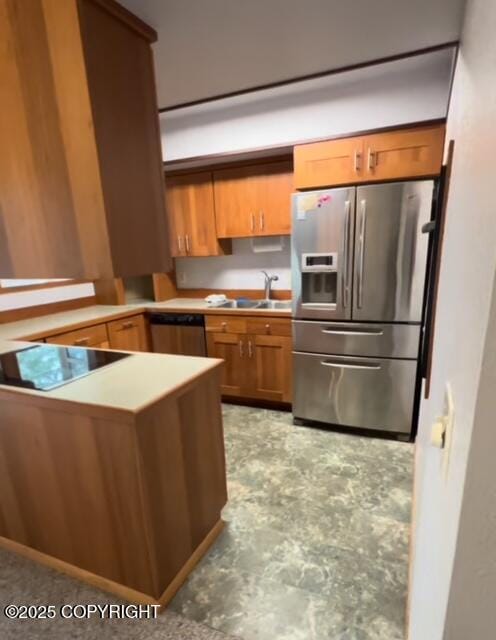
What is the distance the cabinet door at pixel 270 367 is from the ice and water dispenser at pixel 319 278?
1.50 ft

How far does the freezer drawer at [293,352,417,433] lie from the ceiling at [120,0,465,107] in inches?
70.9

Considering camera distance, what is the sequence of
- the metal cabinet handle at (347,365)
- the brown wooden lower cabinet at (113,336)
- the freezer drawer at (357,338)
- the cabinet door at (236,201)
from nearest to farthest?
the freezer drawer at (357,338) → the metal cabinet handle at (347,365) → the brown wooden lower cabinet at (113,336) → the cabinet door at (236,201)

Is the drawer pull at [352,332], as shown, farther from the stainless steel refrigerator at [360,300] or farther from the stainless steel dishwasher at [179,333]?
the stainless steel dishwasher at [179,333]

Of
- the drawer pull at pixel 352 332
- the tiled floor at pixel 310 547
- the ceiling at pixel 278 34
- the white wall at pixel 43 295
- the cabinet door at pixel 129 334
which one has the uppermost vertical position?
the ceiling at pixel 278 34

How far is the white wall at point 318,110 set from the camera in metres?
2.06

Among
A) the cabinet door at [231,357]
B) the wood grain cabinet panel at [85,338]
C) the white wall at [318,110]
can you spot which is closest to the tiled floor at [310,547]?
the cabinet door at [231,357]

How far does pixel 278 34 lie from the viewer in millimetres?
1119

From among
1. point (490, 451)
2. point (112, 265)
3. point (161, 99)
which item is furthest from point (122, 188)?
point (161, 99)

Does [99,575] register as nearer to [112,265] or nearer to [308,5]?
[112,265]

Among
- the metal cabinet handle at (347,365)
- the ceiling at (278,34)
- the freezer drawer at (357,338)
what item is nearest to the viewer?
the ceiling at (278,34)

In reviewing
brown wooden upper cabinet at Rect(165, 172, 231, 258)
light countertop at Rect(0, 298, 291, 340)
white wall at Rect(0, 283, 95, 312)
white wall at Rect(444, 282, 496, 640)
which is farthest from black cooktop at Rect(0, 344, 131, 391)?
brown wooden upper cabinet at Rect(165, 172, 231, 258)

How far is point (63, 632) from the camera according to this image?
1299 millimetres

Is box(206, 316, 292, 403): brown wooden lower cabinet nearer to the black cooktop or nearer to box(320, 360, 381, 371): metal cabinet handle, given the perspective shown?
box(320, 360, 381, 371): metal cabinet handle

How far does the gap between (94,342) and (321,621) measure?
2337 millimetres
